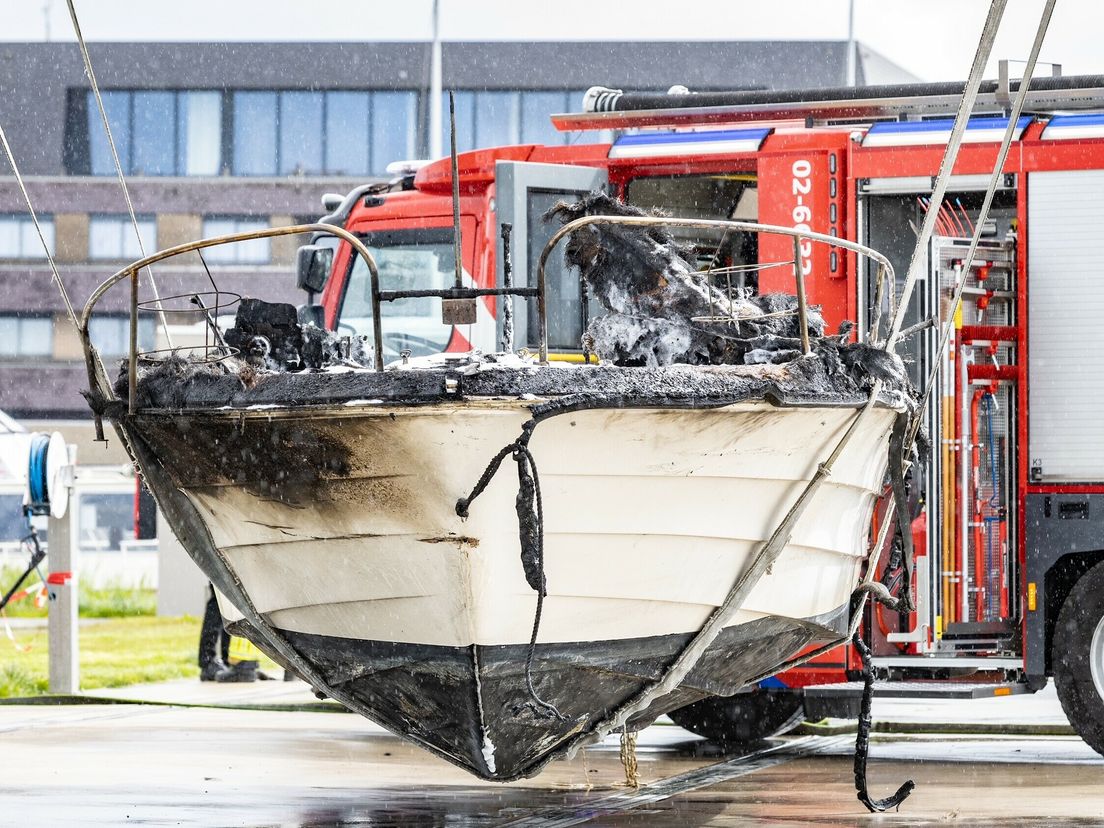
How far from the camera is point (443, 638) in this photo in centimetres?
584

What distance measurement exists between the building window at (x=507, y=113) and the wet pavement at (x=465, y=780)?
32.0 m

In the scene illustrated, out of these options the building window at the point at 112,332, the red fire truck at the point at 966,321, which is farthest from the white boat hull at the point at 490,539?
the building window at the point at 112,332

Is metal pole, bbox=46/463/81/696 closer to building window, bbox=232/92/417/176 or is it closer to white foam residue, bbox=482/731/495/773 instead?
white foam residue, bbox=482/731/495/773

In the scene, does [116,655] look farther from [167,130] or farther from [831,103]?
A: [167,130]

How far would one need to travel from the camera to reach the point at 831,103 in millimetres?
9281

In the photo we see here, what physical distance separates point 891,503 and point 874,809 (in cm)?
139

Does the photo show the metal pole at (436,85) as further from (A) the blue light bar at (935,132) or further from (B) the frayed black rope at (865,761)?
(B) the frayed black rope at (865,761)

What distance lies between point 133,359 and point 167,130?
39865mm

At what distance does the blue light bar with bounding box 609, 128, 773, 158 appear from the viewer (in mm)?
9047

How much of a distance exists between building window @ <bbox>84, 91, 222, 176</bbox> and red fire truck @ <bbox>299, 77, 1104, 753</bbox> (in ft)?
120

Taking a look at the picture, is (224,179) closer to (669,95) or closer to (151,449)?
(669,95)

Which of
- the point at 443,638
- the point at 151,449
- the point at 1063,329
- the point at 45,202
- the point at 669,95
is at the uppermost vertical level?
the point at 45,202

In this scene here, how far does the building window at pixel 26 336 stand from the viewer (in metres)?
45.0

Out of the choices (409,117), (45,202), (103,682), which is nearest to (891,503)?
(103,682)
